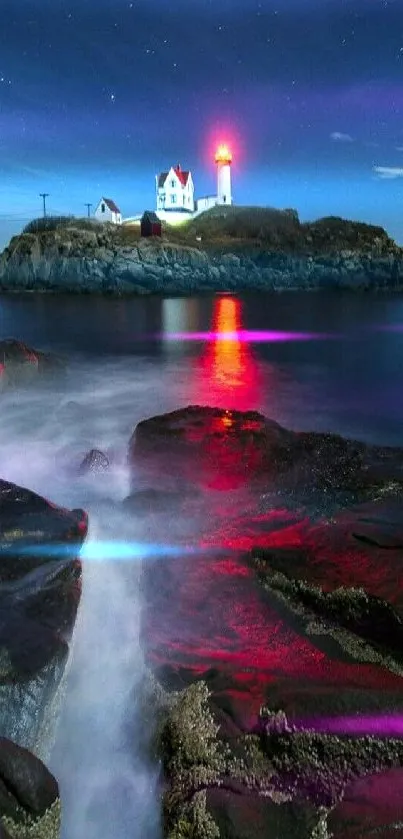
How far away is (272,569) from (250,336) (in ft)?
141

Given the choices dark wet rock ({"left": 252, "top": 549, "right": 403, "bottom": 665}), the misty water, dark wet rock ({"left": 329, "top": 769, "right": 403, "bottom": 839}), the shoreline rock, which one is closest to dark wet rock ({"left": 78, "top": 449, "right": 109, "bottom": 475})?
the misty water

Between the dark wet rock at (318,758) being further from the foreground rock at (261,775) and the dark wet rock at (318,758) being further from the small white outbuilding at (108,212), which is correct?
the small white outbuilding at (108,212)

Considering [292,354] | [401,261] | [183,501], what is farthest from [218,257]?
[183,501]

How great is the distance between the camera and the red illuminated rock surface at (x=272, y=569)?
504 centimetres

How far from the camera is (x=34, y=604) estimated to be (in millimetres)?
6195

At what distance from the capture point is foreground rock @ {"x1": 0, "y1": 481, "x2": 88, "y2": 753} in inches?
205

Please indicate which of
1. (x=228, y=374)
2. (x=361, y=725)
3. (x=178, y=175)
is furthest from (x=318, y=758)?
(x=178, y=175)

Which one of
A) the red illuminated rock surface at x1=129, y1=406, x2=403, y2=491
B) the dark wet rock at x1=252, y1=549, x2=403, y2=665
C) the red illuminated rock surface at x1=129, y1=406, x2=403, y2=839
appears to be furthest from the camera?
the red illuminated rock surface at x1=129, y1=406, x2=403, y2=491

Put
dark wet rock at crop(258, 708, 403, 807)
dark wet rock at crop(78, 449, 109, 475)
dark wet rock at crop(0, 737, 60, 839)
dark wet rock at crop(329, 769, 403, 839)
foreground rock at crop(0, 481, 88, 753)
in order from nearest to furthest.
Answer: dark wet rock at crop(329, 769, 403, 839), dark wet rock at crop(0, 737, 60, 839), dark wet rock at crop(258, 708, 403, 807), foreground rock at crop(0, 481, 88, 753), dark wet rock at crop(78, 449, 109, 475)

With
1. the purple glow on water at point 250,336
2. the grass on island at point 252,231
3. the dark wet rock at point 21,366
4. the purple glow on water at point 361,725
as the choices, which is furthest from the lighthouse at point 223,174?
the purple glow on water at point 361,725

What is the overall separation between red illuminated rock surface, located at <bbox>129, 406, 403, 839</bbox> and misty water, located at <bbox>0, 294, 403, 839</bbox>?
14.3 inches

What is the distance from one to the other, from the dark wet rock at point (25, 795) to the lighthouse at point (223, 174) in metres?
147

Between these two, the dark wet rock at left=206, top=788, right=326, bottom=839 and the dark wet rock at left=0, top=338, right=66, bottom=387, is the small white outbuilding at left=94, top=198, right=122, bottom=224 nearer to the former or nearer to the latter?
the dark wet rock at left=0, top=338, right=66, bottom=387

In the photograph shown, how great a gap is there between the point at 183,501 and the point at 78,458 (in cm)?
463
